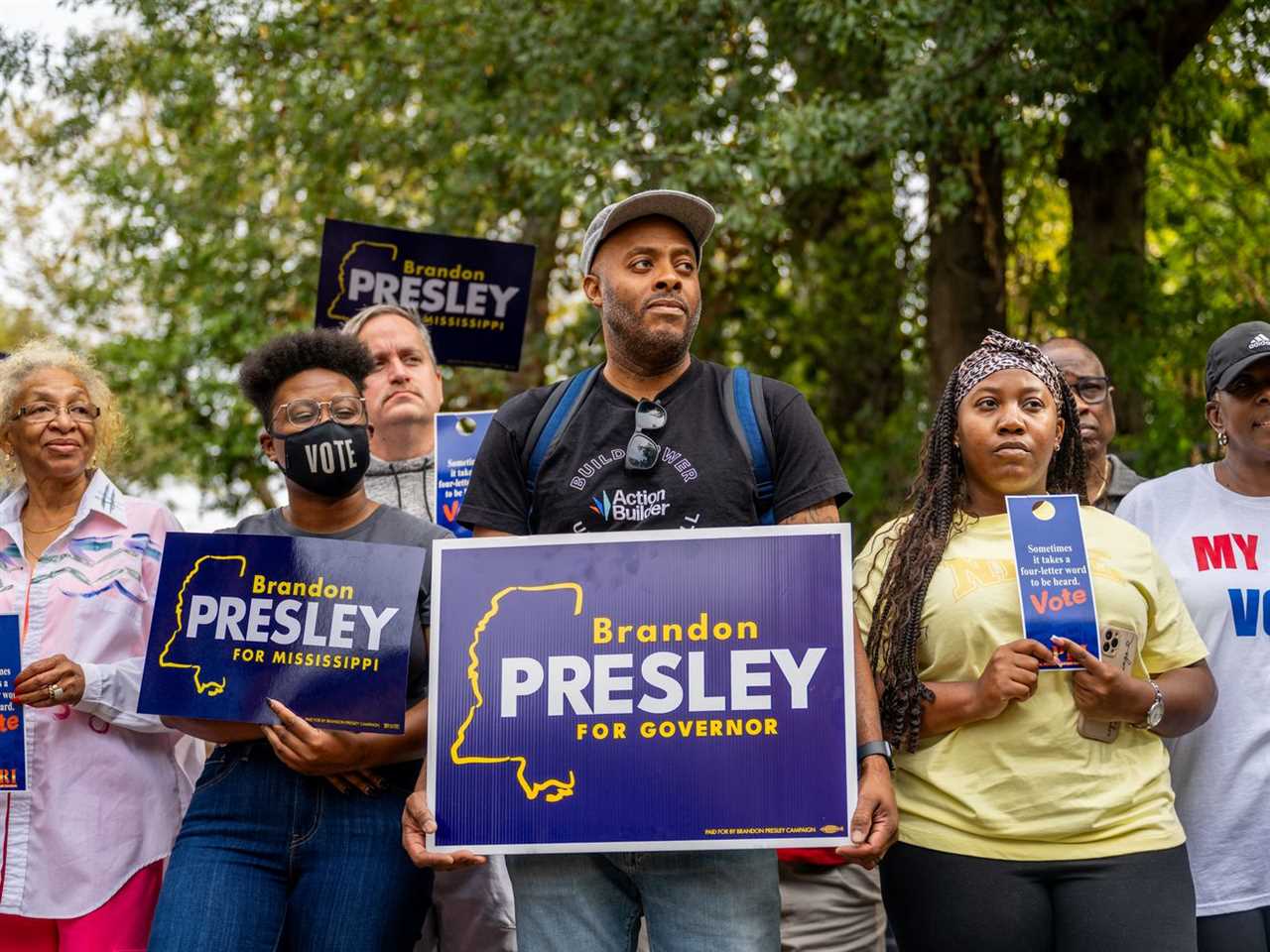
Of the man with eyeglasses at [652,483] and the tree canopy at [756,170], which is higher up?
the tree canopy at [756,170]

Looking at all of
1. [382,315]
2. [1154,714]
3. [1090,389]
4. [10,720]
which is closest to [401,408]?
[382,315]

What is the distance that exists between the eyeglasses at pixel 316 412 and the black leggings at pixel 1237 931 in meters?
2.57

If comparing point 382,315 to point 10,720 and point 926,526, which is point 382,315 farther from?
point 926,526

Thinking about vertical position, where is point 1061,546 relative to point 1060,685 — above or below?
above

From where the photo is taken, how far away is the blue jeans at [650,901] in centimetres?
338

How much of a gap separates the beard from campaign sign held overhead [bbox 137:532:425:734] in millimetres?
704

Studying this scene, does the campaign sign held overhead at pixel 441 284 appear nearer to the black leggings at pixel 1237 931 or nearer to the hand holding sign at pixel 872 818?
the hand holding sign at pixel 872 818

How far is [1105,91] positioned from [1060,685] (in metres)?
6.53

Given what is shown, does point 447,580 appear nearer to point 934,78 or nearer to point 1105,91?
point 934,78

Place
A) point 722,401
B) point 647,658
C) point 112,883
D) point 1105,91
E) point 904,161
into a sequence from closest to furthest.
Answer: point 647,658, point 722,401, point 112,883, point 1105,91, point 904,161

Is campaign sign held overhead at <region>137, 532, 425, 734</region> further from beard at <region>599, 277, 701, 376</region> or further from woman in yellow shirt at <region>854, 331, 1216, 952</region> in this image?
woman in yellow shirt at <region>854, 331, 1216, 952</region>

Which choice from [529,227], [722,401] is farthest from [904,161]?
[722,401]

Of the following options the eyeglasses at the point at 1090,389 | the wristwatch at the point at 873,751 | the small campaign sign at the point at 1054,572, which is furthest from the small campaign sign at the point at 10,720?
the eyeglasses at the point at 1090,389

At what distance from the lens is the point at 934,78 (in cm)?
866
